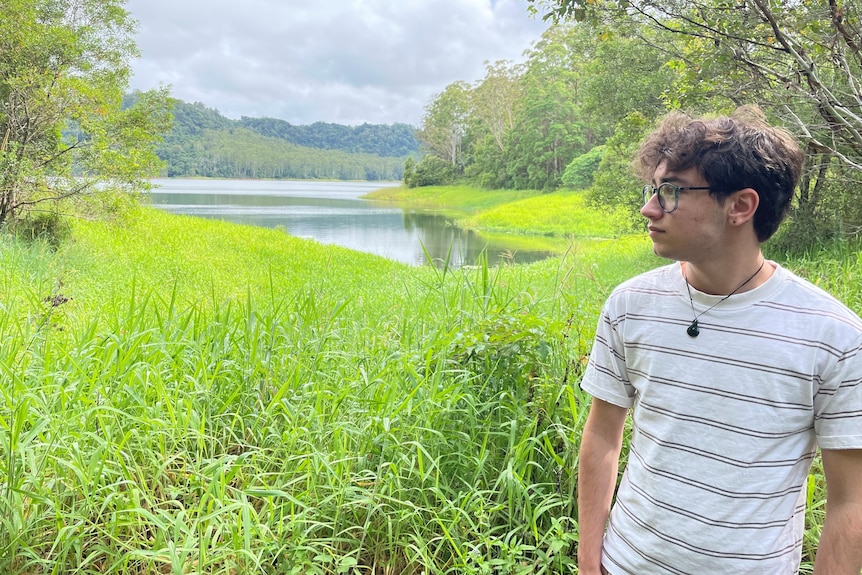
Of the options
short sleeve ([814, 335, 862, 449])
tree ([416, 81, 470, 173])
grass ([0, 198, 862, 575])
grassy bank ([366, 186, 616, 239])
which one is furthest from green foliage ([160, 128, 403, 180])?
short sleeve ([814, 335, 862, 449])

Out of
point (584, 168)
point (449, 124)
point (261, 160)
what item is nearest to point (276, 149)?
point (261, 160)

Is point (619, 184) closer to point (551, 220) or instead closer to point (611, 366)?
point (611, 366)

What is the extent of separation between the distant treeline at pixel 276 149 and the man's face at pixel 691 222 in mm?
60351

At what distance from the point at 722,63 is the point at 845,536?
13.4 ft

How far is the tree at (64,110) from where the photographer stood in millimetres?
7391

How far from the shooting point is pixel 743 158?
98 cm

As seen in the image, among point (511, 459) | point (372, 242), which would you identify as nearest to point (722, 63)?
point (511, 459)

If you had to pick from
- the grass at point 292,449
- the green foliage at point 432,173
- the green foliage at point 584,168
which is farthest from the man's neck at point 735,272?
the green foliage at point 432,173

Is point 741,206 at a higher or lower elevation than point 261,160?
lower

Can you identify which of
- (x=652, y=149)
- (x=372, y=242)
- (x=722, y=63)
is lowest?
(x=372, y=242)

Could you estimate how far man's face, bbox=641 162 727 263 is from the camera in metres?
1.01

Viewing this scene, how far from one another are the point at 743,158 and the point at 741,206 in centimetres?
8

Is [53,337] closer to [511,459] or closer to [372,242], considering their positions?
[511,459]

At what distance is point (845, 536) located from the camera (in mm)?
928
